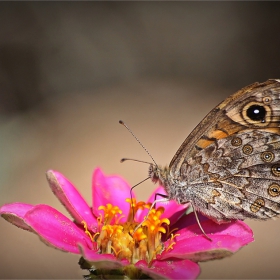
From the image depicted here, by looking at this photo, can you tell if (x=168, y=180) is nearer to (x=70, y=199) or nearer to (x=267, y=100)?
(x=70, y=199)

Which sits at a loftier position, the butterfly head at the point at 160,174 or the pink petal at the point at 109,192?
the pink petal at the point at 109,192

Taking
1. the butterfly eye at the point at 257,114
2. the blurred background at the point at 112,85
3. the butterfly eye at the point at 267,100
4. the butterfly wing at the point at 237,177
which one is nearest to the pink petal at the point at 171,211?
the butterfly wing at the point at 237,177

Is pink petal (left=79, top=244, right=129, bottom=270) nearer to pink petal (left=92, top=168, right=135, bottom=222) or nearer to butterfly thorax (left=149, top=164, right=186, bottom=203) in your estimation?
butterfly thorax (left=149, top=164, right=186, bottom=203)

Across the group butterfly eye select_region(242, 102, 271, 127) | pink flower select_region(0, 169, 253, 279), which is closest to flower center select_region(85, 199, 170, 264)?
pink flower select_region(0, 169, 253, 279)

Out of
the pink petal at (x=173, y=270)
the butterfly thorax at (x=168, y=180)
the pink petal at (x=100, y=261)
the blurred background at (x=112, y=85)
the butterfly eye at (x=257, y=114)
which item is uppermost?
the blurred background at (x=112, y=85)

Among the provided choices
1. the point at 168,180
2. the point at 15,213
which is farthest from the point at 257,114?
the point at 15,213

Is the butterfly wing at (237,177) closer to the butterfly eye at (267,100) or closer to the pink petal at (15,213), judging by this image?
the butterfly eye at (267,100)

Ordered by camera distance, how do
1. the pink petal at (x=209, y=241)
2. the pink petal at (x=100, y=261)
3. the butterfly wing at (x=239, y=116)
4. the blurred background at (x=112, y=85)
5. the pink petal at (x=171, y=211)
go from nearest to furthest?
the pink petal at (x=100, y=261), the pink petal at (x=209, y=241), the butterfly wing at (x=239, y=116), the pink petal at (x=171, y=211), the blurred background at (x=112, y=85)
